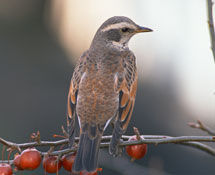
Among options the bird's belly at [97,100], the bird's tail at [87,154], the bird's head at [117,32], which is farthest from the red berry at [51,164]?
the bird's head at [117,32]

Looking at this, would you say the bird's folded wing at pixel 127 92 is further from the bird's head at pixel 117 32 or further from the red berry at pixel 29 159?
the red berry at pixel 29 159

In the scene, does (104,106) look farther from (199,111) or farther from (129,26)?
(199,111)

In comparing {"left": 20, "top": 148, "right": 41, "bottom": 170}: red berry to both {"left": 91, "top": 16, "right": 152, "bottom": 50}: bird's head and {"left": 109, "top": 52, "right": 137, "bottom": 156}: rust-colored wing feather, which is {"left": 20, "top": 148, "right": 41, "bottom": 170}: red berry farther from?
{"left": 91, "top": 16, "right": 152, "bottom": 50}: bird's head

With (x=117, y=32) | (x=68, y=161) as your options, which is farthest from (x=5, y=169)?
(x=117, y=32)

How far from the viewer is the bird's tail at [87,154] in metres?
4.09

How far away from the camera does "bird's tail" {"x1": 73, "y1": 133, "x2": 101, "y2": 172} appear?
409 cm

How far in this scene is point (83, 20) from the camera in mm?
15070

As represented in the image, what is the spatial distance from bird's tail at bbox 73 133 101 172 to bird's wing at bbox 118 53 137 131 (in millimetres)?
325

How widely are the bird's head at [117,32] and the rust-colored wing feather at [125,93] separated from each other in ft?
0.91

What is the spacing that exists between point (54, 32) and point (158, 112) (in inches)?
273

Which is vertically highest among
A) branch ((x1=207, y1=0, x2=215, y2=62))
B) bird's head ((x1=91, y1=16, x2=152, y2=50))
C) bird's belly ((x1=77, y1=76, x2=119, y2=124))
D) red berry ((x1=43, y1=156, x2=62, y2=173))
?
bird's head ((x1=91, y1=16, x2=152, y2=50))

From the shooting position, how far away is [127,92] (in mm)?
5062

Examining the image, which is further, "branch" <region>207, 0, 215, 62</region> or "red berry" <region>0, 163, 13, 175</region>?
"red berry" <region>0, 163, 13, 175</region>

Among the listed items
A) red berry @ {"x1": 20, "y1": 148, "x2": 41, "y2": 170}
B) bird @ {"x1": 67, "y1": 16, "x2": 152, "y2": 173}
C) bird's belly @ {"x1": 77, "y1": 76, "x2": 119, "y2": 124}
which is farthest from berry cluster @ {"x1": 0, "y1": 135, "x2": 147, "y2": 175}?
bird's belly @ {"x1": 77, "y1": 76, "x2": 119, "y2": 124}
